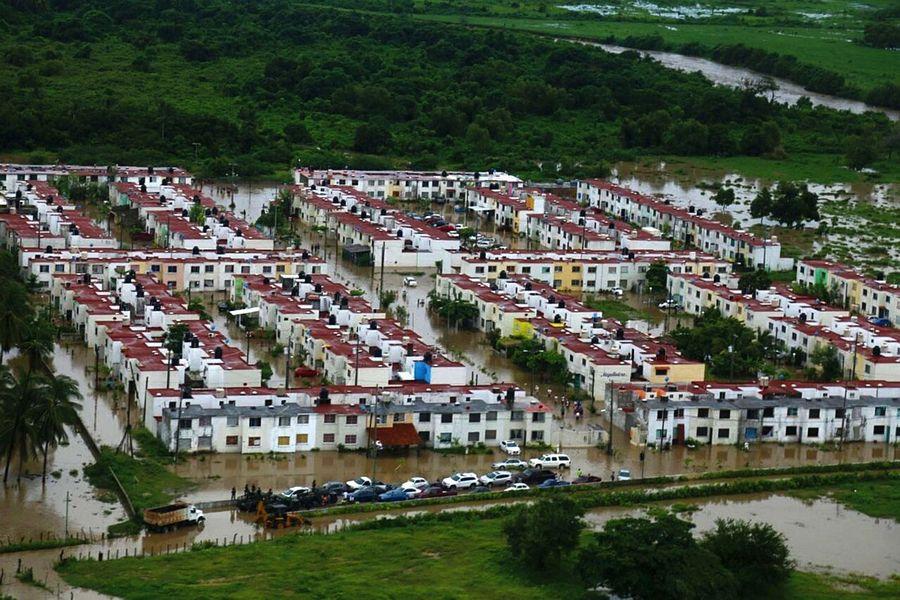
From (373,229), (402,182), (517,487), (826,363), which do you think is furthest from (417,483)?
(402,182)

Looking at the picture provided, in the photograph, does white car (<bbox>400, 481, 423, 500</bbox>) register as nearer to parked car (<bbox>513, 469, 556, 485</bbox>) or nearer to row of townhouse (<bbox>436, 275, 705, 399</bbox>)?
parked car (<bbox>513, 469, 556, 485</bbox>)

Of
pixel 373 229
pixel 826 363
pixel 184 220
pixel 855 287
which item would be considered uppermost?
pixel 184 220

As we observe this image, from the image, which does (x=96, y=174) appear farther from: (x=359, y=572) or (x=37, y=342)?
(x=359, y=572)

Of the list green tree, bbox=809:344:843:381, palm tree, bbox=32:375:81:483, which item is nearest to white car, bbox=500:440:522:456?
palm tree, bbox=32:375:81:483

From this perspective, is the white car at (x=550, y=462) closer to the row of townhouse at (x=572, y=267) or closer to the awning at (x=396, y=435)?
the awning at (x=396, y=435)

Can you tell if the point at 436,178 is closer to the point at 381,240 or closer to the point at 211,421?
the point at 381,240

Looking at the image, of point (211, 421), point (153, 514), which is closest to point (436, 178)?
point (211, 421)

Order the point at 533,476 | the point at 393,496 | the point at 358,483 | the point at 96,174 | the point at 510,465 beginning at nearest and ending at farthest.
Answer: the point at 393,496
the point at 358,483
the point at 533,476
the point at 510,465
the point at 96,174
